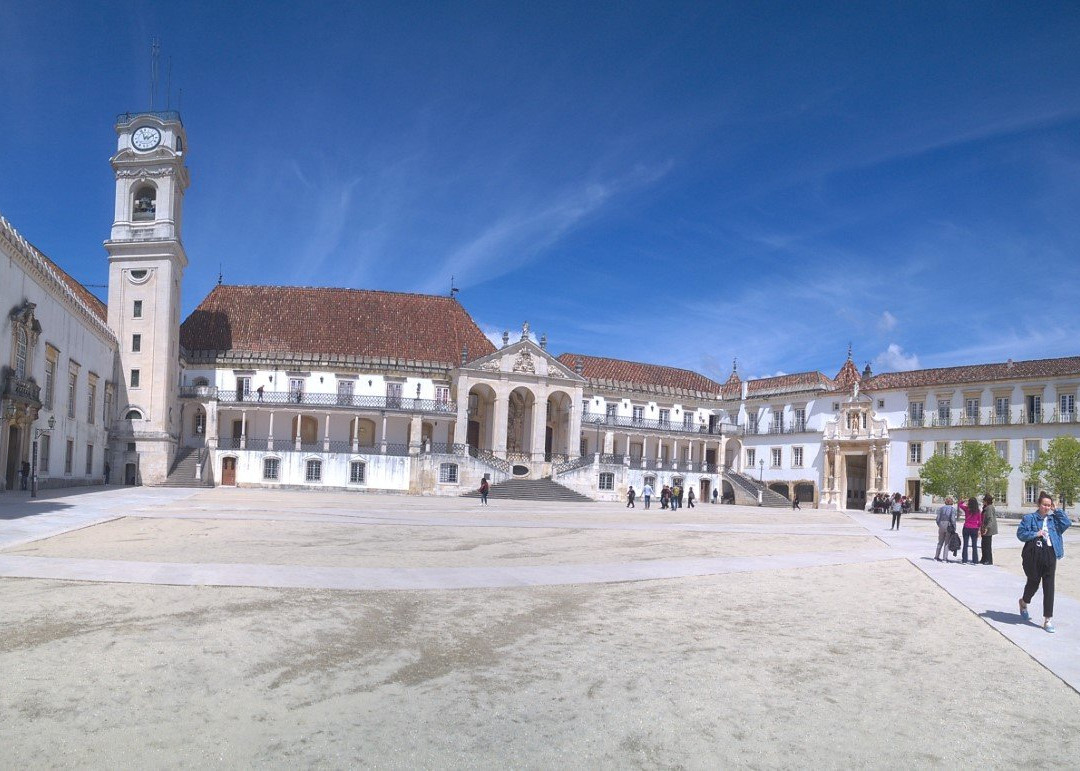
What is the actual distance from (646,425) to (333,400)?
21407mm

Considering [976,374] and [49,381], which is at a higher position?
[976,374]

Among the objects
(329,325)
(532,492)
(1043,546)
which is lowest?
(532,492)

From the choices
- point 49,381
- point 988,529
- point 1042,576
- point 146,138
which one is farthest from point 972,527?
point 146,138

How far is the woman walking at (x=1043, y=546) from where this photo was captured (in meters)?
9.66

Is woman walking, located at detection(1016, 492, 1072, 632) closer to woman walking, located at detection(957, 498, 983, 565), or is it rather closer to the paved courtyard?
the paved courtyard

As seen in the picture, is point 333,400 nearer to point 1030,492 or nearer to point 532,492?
point 532,492

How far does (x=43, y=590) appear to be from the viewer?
9.67 m

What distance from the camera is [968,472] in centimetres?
4084

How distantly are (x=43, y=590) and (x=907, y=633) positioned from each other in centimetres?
962

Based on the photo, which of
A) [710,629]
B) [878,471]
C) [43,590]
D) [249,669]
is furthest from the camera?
[878,471]

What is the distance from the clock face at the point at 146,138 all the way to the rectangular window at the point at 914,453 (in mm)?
45052

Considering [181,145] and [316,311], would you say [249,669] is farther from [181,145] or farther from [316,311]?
[316,311]

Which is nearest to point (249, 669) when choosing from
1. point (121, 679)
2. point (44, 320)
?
point (121, 679)

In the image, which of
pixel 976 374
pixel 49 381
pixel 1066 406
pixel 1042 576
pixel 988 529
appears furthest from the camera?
pixel 976 374
